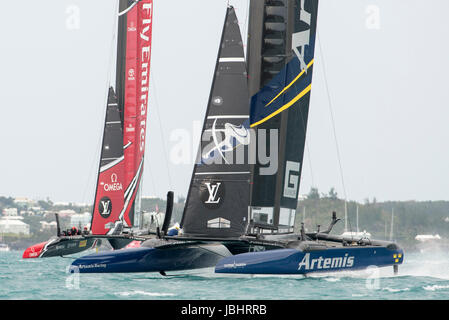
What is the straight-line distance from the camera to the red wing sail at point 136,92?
82.2 feet

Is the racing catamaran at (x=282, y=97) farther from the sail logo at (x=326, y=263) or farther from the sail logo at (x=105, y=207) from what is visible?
the sail logo at (x=105, y=207)

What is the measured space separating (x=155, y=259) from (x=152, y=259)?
0.08 metres

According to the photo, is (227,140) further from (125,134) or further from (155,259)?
(125,134)

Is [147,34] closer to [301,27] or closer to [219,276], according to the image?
[301,27]

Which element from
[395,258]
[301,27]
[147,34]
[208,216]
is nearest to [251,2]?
[301,27]

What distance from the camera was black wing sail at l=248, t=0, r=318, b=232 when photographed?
1752 cm

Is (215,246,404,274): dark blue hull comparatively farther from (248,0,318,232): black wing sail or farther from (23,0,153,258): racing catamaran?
(23,0,153,258): racing catamaran

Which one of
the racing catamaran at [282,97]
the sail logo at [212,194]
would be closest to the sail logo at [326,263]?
the racing catamaran at [282,97]

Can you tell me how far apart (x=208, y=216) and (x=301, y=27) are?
4.95 metres

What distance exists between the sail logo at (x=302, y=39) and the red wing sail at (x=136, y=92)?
8.33 meters

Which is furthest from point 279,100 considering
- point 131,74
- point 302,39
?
point 131,74

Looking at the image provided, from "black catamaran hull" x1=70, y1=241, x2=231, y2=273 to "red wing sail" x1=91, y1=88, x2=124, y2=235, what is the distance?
7859mm

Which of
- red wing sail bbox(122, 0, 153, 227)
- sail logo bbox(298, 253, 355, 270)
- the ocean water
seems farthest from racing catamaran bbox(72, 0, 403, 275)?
red wing sail bbox(122, 0, 153, 227)

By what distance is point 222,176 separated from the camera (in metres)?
15.9
